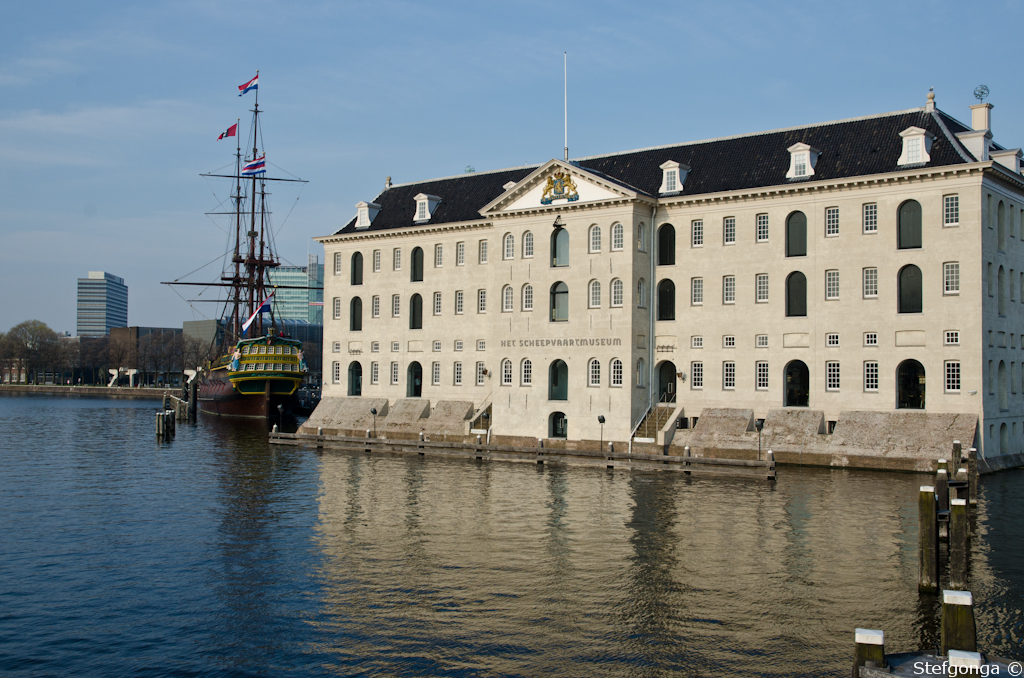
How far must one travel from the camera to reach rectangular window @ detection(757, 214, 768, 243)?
170 feet

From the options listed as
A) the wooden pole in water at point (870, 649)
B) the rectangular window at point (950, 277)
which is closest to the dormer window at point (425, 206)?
the rectangular window at point (950, 277)

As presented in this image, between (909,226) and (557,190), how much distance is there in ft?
64.8

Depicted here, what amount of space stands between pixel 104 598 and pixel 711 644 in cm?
1446

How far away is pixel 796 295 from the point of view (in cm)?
5084

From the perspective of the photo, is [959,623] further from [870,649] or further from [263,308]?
[263,308]

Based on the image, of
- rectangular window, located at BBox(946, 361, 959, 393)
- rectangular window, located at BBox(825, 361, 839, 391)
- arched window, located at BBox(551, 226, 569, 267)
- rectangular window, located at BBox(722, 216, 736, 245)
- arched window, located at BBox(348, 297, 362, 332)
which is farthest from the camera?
arched window, located at BBox(348, 297, 362, 332)

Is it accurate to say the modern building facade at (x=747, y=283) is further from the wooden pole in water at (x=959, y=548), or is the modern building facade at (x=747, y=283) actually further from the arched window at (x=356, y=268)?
the wooden pole in water at (x=959, y=548)

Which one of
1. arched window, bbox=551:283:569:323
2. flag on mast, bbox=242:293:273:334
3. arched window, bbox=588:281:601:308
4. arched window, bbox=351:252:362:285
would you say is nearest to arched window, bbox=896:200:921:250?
arched window, bbox=588:281:601:308

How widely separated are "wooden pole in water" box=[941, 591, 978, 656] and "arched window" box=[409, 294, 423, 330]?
54.2 metres

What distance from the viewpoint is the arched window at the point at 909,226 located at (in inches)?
1857

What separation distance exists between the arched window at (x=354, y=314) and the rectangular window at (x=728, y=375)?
1158 inches

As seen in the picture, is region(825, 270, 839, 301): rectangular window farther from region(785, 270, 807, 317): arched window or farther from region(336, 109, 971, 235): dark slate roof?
region(336, 109, 971, 235): dark slate roof

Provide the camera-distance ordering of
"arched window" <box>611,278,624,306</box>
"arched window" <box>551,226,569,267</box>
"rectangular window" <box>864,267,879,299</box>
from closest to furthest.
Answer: "rectangular window" <box>864,267,879,299</box>, "arched window" <box>611,278,624,306</box>, "arched window" <box>551,226,569,267</box>

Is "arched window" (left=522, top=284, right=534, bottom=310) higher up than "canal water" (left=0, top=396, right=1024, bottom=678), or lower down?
higher up
